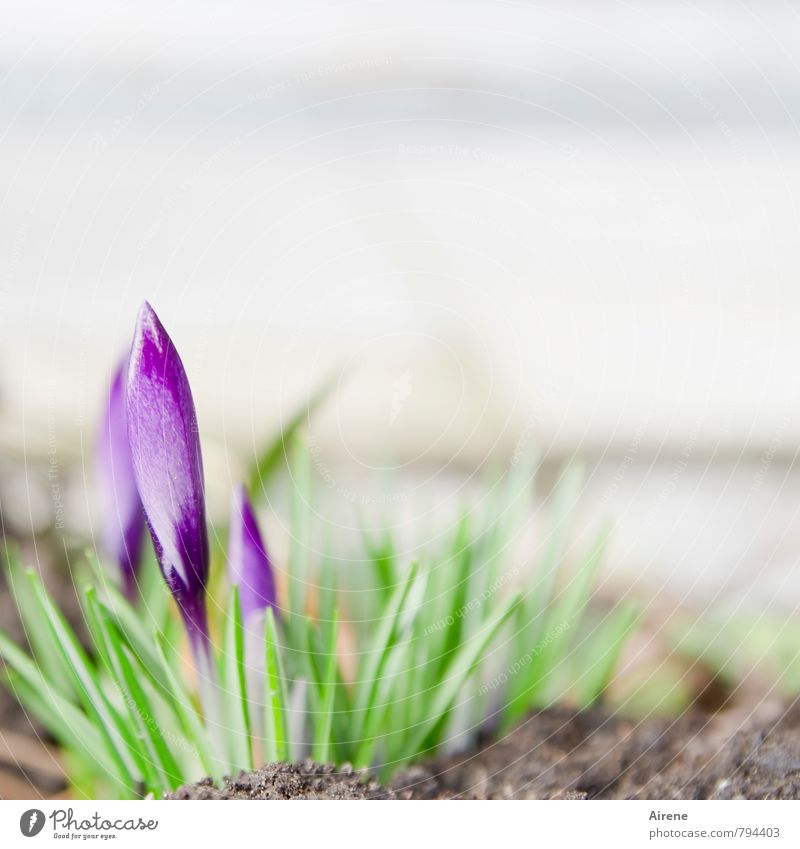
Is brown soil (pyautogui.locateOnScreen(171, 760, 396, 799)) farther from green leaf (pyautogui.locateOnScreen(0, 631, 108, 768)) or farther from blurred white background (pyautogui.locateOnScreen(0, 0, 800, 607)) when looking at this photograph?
blurred white background (pyautogui.locateOnScreen(0, 0, 800, 607))

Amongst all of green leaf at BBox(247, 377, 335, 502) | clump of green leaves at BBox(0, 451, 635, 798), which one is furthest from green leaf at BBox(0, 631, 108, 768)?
green leaf at BBox(247, 377, 335, 502)

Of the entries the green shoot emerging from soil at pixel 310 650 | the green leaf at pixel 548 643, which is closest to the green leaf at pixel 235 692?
the green shoot emerging from soil at pixel 310 650

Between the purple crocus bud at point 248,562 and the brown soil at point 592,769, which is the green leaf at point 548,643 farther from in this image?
the purple crocus bud at point 248,562

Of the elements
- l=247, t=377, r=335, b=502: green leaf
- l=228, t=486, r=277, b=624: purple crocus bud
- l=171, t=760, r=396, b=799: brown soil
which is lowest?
l=171, t=760, r=396, b=799: brown soil

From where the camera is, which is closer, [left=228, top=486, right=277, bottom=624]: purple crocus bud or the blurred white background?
[left=228, top=486, right=277, bottom=624]: purple crocus bud
